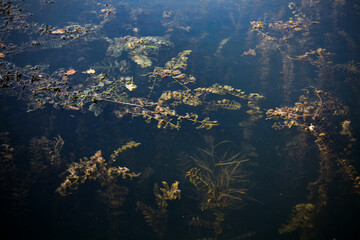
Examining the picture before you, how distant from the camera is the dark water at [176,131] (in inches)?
99.6

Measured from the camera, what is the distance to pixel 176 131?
3.39m

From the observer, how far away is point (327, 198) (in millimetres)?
2691

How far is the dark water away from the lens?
8.30 feet

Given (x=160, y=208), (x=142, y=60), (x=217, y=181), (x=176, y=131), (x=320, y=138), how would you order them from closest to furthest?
(x=160, y=208) < (x=217, y=181) < (x=320, y=138) < (x=176, y=131) < (x=142, y=60)

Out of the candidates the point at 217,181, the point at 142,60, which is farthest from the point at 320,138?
the point at 142,60

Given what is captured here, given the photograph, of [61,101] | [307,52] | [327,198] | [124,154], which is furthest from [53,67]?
[307,52]

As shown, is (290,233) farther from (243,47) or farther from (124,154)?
(243,47)

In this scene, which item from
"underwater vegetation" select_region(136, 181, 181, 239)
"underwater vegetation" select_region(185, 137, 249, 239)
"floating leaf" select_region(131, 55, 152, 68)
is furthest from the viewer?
"floating leaf" select_region(131, 55, 152, 68)

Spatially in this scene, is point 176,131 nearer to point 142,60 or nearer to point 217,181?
point 217,181

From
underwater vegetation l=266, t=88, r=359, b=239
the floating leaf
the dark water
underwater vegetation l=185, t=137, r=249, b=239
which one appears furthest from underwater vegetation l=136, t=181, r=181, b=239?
the floating leaf

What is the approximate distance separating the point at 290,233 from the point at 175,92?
Answer: 2.90 metres

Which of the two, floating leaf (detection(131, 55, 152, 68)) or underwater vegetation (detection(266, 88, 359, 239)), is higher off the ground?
floating leaf (detection(131, 55, 152, 68))

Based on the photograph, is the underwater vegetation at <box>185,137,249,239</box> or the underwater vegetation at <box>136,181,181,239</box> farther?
the underwater vegetation at <box>185,137,249,239</box>

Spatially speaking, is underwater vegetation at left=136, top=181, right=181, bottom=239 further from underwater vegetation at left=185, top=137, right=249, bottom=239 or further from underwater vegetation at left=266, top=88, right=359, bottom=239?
underwater vegetation at left=266, top=88, right=359, bottom=239
